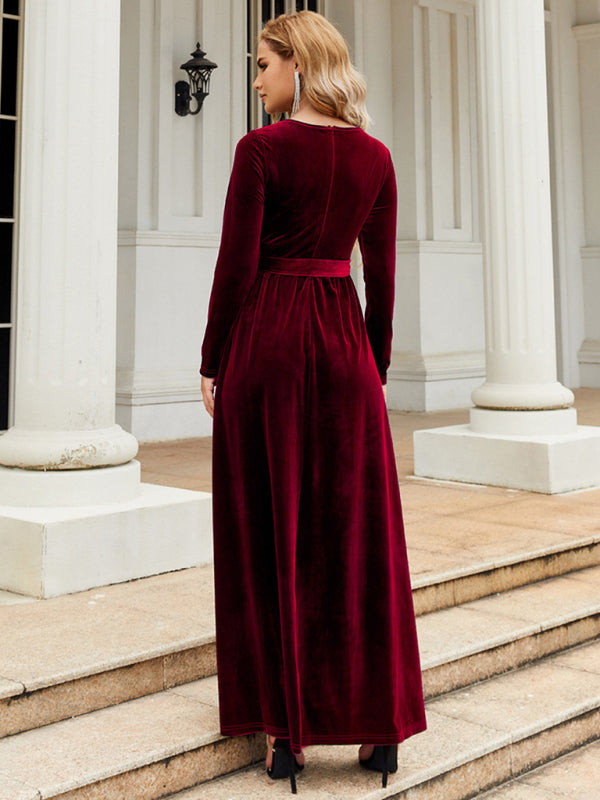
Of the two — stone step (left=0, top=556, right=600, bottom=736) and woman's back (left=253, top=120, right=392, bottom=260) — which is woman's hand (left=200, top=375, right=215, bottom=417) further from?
stone step (left=0, top=556, right=600, bottom=736)

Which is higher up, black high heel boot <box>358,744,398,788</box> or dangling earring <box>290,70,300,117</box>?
dangling earring <box>290,70,300,117</box>

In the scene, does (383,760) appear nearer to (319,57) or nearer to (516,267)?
(319,57)

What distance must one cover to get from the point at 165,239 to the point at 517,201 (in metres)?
3.13

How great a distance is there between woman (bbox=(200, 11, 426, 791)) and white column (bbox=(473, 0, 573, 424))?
3868 millimetres

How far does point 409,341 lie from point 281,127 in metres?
7.96

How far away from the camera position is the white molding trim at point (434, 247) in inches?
411

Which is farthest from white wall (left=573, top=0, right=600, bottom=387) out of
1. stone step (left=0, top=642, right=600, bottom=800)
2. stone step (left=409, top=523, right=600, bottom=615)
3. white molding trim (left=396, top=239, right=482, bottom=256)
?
stone step (left=0, top=642, right=600, bottom=800)

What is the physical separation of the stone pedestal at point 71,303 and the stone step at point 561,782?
5.52 feet

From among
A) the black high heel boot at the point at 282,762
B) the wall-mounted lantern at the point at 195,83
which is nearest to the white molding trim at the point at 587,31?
the wall-mounted lantern at the point at 195,83

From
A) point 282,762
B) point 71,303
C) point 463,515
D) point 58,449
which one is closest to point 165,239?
point 463,515

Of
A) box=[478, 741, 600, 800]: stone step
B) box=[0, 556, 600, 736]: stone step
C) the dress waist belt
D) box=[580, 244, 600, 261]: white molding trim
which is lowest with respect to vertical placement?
box=[478, 741, 600, 800]: stone step

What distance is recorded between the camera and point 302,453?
2.72 meters

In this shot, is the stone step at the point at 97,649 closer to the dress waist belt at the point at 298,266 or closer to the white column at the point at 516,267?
the dress waist belt at the point at 298,266

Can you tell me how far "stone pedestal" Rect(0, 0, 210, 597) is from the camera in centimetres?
406
